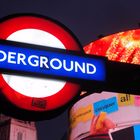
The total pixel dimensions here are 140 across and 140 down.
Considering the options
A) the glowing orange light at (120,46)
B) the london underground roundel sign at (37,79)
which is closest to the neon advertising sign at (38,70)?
the london underground roundel sign at (37,79)

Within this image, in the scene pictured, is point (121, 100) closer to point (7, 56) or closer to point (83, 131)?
point (83, 131)

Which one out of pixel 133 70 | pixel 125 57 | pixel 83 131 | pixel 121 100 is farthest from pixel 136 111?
pixel 133 70

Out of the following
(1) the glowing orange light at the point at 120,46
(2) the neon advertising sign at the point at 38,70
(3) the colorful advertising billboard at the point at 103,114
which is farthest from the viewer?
(1) the glowing orange light at the point at 120,46

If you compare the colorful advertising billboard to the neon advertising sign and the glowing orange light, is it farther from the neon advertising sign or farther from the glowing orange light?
the neon advertising sign

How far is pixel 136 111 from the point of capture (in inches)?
847

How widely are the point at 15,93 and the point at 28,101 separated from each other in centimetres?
13

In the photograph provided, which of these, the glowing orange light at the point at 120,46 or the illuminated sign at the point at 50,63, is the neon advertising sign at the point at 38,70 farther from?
the glowing orange light at the point at 120,46

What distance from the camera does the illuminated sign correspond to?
3678 mm

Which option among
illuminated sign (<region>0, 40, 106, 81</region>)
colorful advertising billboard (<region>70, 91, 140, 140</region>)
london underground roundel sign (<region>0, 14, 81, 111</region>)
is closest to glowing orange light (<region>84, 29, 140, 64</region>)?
colorful advertising billboard (<region>70, 91, 140, 140</region>)

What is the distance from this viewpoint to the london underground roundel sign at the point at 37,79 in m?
3.69

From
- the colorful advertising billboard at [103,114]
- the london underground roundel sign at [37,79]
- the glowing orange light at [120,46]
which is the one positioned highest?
the glowing orange light at [120,46]

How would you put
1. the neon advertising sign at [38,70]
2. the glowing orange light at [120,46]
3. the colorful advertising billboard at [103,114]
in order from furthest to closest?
the glowing orange light at [120,46]
the colorful advertising billboard at [103,114]
the neon advertising sign at [38,70]

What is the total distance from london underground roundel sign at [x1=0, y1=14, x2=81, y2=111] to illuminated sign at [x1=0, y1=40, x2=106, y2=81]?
0.10 meters

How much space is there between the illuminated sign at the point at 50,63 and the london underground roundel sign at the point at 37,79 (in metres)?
0.10
